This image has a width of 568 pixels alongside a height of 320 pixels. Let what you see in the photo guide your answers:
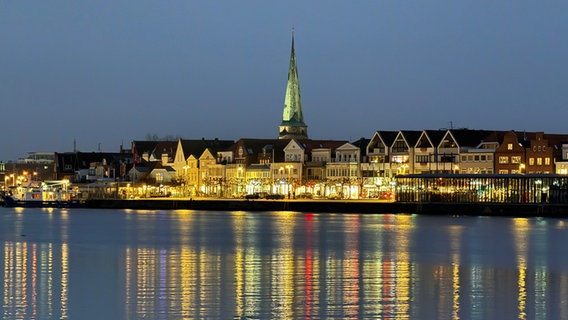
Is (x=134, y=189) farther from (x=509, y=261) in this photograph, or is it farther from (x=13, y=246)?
(x=509, y=261)

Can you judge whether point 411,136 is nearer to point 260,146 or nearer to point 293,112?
point 260,146

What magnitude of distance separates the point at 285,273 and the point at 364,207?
72664 mm

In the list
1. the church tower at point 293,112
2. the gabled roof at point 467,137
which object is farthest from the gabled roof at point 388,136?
the church tower at point 293,112

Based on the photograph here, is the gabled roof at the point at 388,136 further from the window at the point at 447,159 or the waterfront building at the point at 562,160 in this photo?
the waterfront building at the point at 562,160

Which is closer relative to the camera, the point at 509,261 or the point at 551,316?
the point at 551,316

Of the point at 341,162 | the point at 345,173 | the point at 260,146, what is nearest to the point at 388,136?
the point at 345,173

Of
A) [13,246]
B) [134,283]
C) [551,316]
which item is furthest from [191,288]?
[13,246]

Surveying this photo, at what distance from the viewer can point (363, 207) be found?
398ft

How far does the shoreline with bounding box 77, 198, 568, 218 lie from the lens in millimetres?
113625

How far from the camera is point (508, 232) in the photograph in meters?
83.3

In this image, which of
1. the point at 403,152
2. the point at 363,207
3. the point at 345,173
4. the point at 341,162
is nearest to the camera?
the point at 363,207

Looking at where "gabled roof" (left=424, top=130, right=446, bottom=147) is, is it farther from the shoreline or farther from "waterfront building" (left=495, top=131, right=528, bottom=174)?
the shoreline

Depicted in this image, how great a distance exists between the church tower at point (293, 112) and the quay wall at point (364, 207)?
1935 inches

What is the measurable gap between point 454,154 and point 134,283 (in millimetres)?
89162
